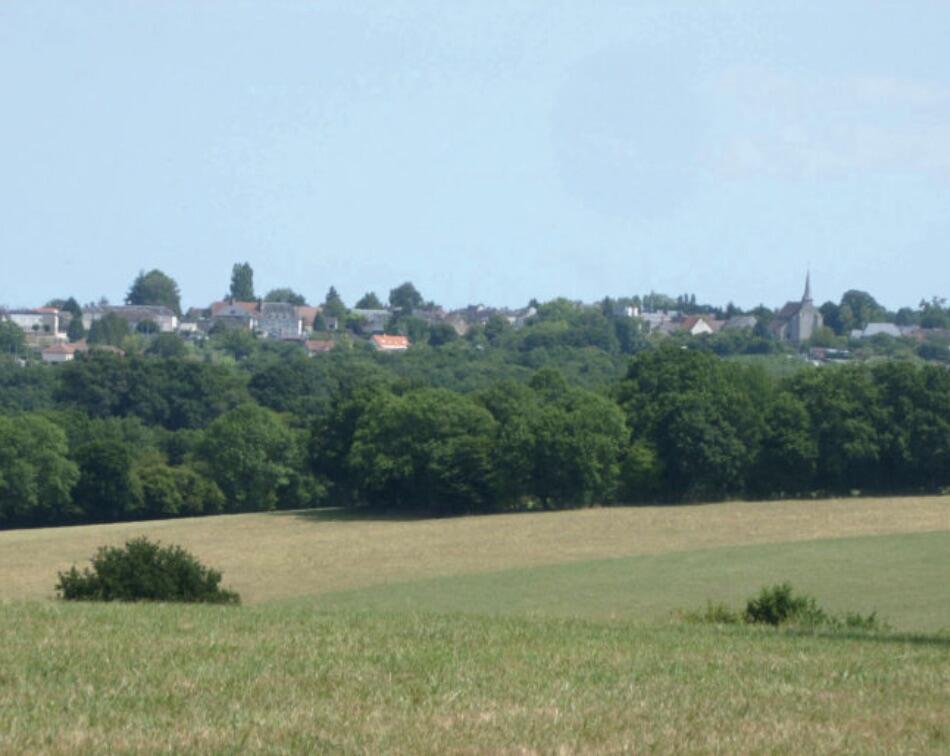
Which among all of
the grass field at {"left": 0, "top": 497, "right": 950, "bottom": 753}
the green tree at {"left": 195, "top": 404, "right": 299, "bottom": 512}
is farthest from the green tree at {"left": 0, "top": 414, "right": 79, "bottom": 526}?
the grass field at {"left": 0, "top": 497, "right": 950, "bottom": 753}

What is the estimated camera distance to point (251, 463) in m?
95.2

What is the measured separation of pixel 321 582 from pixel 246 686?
3798 cm

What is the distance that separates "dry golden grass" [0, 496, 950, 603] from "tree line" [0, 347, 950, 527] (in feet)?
12.6

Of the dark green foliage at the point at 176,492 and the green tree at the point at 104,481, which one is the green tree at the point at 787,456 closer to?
the dark green foliage at the point at 176,492

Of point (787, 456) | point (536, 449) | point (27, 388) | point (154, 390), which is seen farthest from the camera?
point (27, 388)

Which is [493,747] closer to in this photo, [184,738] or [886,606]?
[184,738]

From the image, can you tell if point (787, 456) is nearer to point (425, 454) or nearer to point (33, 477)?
point (425, 454)

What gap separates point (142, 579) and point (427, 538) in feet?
131

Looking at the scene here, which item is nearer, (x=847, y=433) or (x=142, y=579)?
(x=142, y=579)

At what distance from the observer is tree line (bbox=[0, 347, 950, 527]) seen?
266 feet

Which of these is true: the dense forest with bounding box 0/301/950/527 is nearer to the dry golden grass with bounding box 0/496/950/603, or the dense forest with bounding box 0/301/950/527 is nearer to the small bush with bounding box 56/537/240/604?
the dry golden grass with bounding box 0/496/950/603

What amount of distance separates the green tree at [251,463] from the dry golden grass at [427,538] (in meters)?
13.1

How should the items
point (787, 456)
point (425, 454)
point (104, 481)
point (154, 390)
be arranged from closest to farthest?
point (787, 456) < point (425, 454) < point (104, 481) < point (154, 390)

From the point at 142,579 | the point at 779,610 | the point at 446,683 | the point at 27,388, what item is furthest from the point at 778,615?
the point at 27,388
